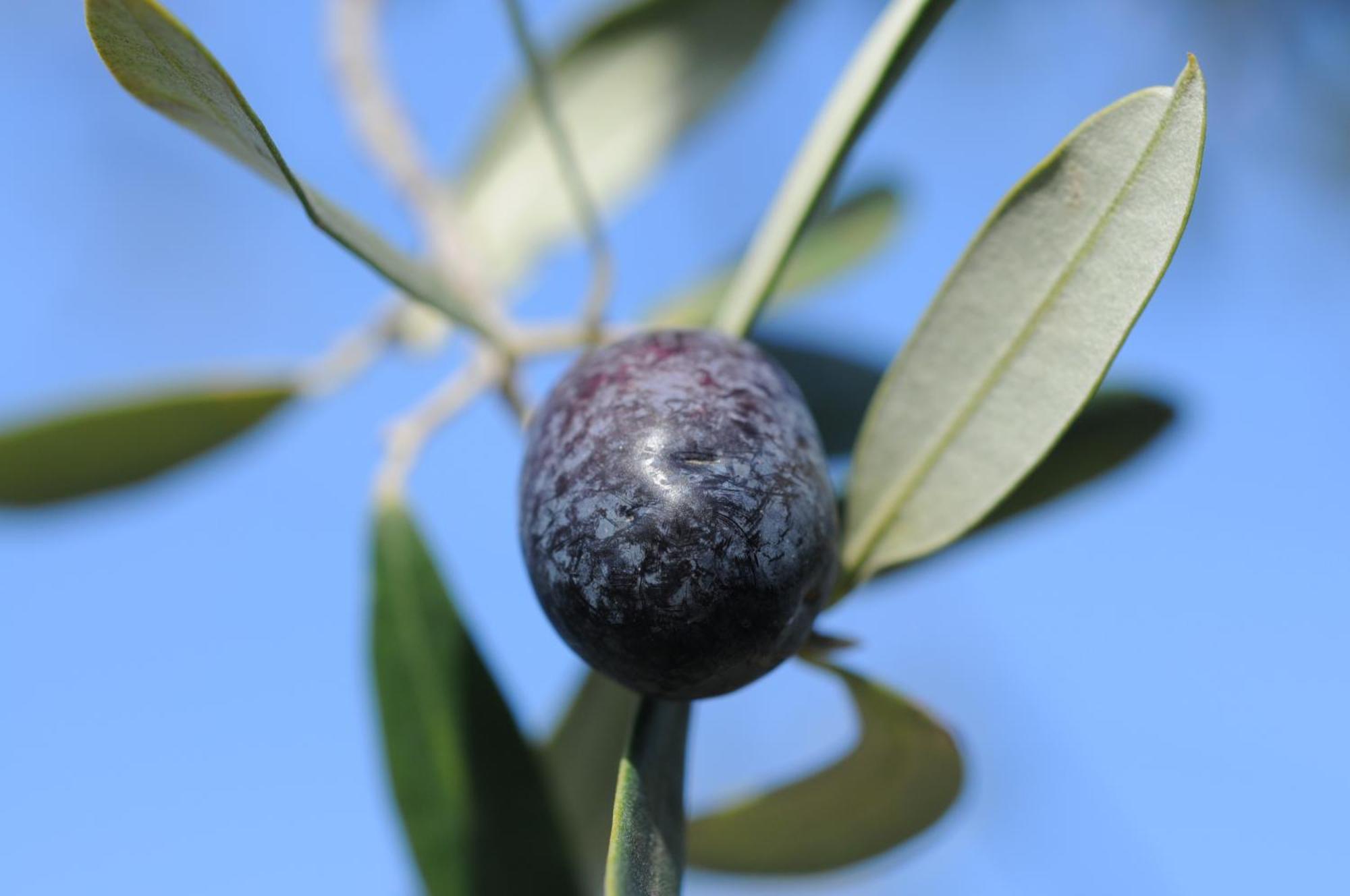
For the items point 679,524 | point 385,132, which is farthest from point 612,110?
point 679,524

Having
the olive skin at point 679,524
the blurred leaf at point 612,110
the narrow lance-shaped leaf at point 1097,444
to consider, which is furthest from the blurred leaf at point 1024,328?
Answer: the blurred leaf at point 612,110

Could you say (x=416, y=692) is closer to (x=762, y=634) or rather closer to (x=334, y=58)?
(x=762, y=634)

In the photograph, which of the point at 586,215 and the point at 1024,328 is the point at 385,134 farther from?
the point at 1024,328

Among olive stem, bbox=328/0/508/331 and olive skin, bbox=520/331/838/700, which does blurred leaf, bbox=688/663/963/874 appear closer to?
olive skin, bbox=520/331/838/700

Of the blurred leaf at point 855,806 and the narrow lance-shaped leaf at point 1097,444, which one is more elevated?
the narrow lance-shaped leaf at point 1097,444

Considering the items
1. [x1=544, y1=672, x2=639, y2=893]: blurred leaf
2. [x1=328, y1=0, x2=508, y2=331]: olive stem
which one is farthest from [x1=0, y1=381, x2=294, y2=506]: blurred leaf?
[x1=544, y1=672, x2=639, y2=893]: blurred leaf

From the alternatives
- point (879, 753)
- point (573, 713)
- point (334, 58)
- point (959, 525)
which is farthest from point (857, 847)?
point (334, 58)

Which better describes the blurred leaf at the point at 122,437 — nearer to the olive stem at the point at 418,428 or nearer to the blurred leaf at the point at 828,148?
the olive stem at the point at 418,428
